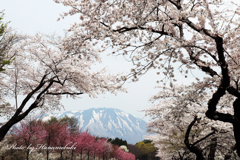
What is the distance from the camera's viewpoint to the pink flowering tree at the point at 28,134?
11898 mm

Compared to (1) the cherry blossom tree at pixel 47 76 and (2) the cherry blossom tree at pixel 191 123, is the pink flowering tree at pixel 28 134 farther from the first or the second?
(2) the cherry blossom tree at pixel 191 123

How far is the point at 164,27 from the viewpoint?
4.65 m

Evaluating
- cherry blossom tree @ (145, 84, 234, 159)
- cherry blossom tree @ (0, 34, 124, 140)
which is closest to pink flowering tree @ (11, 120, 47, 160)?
cherry blossom tree @ (0, 34, 124, 140)

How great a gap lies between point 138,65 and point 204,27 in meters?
1.58

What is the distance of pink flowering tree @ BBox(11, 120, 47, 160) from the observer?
39.0 ft

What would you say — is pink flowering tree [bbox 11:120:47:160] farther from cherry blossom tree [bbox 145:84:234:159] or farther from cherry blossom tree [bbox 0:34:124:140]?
cherry blossom tree [bbox 145:84:234:159]

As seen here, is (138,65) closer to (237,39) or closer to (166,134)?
(237,39)

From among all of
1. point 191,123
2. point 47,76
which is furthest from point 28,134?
point 191,123

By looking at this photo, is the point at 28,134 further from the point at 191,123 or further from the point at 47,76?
the point at 191,123

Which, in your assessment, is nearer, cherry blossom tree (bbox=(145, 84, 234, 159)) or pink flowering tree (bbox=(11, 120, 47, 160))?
cherry blossom tree (bbox=(145, 84, 234, 159))

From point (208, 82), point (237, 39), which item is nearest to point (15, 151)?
point (208, 82)

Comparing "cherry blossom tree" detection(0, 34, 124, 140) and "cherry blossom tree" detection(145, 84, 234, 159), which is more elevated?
"cherry blossom tree" detection(0, 34, 124, 140)

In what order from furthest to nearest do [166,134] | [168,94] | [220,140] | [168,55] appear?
[166,134] < [168,94] < [220,140] < [168,55]

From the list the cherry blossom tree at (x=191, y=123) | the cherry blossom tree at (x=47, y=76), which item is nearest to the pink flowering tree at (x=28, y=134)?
the cherry blossom tree at (x=47, y=76)
